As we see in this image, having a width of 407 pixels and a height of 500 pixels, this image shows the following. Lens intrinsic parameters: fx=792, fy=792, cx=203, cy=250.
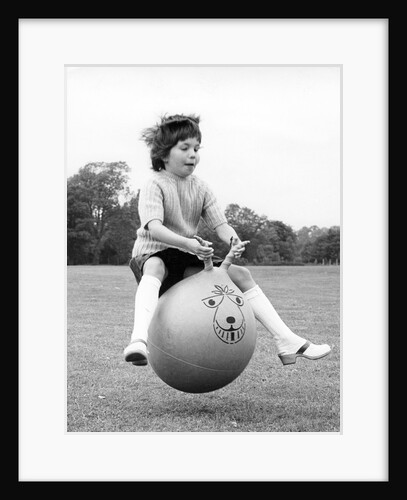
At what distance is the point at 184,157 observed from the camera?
6.20 metres

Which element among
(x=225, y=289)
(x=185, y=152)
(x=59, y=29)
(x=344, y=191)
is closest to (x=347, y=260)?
(x=344, y=191)

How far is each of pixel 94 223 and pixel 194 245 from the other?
1256mm

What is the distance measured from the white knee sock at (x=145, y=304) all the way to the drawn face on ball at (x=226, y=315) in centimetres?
42

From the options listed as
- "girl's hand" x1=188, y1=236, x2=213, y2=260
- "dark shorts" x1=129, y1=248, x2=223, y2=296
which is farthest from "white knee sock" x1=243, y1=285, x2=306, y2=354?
"girl's hand" x1=188, y1=236, x2=213, y2=260

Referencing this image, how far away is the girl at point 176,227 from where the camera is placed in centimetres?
612

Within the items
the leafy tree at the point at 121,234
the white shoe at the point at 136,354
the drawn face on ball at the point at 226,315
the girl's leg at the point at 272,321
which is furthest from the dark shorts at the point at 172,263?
the white shoe at the point at 136,354

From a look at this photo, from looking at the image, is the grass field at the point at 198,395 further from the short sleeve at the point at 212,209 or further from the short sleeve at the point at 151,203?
the short sleeve at the point at 151,203

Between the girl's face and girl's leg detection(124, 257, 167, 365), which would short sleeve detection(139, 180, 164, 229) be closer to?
the girl's face

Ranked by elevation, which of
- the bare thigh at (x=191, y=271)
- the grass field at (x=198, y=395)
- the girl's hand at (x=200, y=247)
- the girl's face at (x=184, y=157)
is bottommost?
the grass field at (x=198, y=395)

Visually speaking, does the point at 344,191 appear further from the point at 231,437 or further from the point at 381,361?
the point at 231,437

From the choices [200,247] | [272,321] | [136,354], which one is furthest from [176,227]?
[136,354]

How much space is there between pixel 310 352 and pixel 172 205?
1.58m

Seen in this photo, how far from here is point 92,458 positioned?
5668 millimetres

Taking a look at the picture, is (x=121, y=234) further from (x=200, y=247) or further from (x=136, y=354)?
(x=136, y=354)
